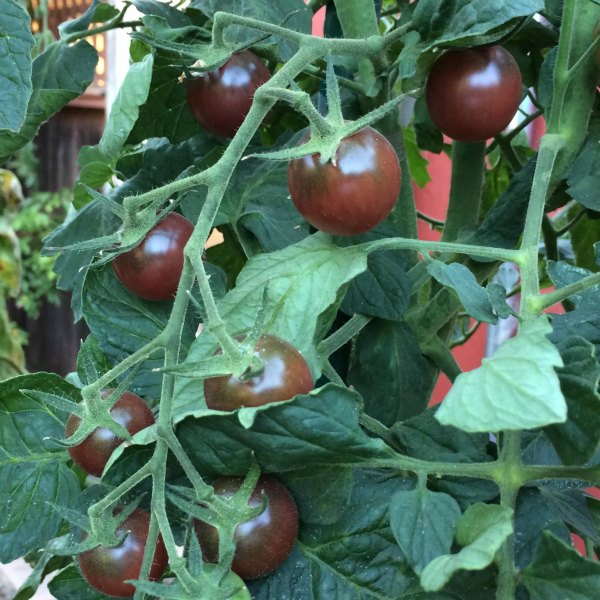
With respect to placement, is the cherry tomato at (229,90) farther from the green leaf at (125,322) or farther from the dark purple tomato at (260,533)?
the dark purple tomato at (260,533)

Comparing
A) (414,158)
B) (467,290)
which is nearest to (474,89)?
(467,290)

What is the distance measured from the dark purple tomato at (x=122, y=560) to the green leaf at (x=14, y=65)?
0.26 meters

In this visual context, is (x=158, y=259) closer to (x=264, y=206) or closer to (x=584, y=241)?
(x=264, y=206)

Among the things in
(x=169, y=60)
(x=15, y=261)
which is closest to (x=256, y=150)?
(x=169, y=60)

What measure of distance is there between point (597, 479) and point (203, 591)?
0.63 ft

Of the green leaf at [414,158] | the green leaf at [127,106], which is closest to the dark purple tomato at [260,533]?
the green leaf at [127,106]

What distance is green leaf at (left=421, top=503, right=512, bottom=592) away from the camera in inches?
11.7

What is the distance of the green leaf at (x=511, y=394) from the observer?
0.28m

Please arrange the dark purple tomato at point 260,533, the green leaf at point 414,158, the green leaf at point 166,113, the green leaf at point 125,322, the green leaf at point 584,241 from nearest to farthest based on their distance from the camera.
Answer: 1. the dark purple tomato at point 260,533
2. the green leaf at point 125,322
3. the green leaf at point 166,113
4. the green leaf at point 584,241
5. the green leaf at point 414,158

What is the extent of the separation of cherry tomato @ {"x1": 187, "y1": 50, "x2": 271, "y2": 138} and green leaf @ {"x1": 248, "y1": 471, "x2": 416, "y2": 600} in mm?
267

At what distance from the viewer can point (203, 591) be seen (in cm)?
34

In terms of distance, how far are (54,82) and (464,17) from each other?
1.13 ft

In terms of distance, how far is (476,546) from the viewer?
1.01 feet

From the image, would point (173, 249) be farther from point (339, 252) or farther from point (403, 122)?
point (403, 122)
